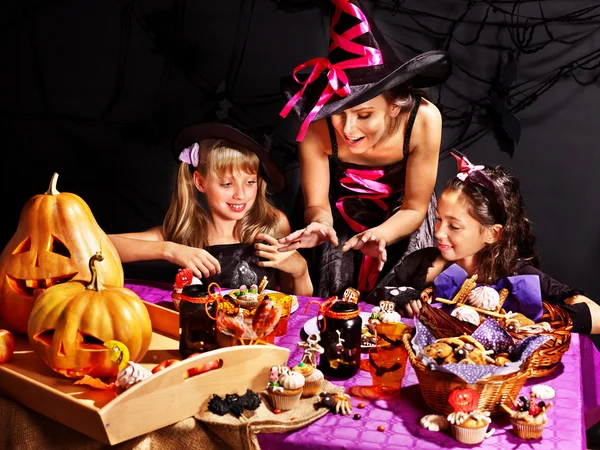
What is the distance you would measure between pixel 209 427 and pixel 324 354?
0.44 meters

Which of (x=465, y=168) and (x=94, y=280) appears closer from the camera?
(x=94, y=280)

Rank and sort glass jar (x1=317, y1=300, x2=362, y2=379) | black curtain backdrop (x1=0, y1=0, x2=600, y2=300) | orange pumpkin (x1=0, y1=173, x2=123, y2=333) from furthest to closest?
1. black curtain backdrop (x1=0, y1=0, x2=600, y2=300)
2. orange pumpkin (x1=0, y1=173, x2=123, y2=333)
3. glass jar (x1=317, y1=300, x2=362, y2=379)

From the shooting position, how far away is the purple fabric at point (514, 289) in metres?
2.42

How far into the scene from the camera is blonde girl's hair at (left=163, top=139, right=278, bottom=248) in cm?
308

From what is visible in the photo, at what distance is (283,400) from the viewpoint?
1988 millimetres

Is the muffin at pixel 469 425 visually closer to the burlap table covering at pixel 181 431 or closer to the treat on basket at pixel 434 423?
the treat on basket at pixel 434 423

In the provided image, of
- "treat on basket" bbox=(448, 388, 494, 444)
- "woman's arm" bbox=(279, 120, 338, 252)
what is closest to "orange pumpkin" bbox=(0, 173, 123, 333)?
"woman's arm" bbox=(279, 120, 338, 252)

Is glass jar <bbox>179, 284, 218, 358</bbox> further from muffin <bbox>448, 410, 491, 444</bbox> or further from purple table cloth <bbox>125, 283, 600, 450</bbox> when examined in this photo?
muffin <bbox>448, 410, 491, 444</bbox>

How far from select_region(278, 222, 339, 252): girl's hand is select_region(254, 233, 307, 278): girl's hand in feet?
0.07

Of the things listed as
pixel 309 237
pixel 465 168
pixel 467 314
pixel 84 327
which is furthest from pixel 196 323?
pixel 465 168

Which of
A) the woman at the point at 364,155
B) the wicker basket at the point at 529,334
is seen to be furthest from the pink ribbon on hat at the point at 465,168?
the wicker basket at the point at 529,334

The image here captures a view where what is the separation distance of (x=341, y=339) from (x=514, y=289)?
2.26 feet

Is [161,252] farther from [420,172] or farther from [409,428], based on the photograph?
[409,428]

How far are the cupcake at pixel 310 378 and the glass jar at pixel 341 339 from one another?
126 millimetres
